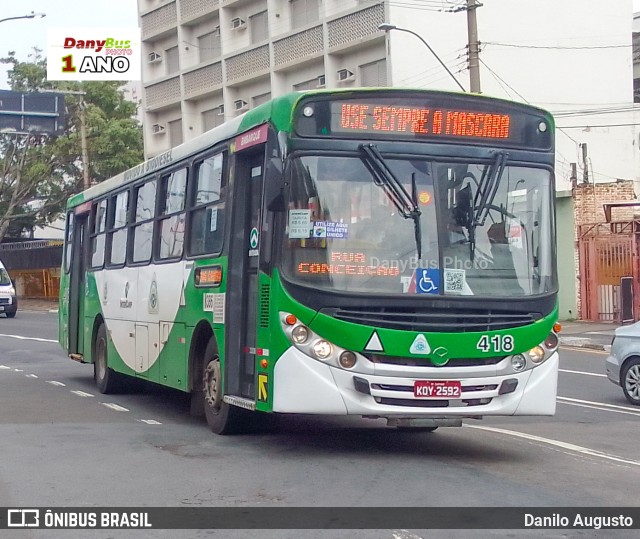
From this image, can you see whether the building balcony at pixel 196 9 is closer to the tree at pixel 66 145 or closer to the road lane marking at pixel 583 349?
the tree at pixel 66 145

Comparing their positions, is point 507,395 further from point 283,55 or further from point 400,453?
point 283,55

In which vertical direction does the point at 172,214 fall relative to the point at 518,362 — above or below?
above

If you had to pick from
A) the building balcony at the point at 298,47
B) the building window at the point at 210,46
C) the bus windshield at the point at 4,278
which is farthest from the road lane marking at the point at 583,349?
the building window at the point at 210,46

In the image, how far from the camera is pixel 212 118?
4928 cm

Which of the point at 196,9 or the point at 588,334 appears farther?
the point at 196,9

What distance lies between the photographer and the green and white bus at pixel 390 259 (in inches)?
363

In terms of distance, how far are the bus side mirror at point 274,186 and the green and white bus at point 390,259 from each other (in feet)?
0.04

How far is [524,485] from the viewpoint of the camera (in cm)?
845

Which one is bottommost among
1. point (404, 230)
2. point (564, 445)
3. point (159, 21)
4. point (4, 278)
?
point (564, 445)

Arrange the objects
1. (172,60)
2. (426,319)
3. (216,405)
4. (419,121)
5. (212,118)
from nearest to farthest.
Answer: (426,319), (419,121), (216,405), (212,118), (172,60)

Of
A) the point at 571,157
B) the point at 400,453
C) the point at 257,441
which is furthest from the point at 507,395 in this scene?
the point at 571,157

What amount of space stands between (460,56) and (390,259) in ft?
99.5

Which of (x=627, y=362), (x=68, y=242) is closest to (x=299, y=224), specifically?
(x=627, y=362)

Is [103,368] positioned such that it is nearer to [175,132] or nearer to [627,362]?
[627,362]
